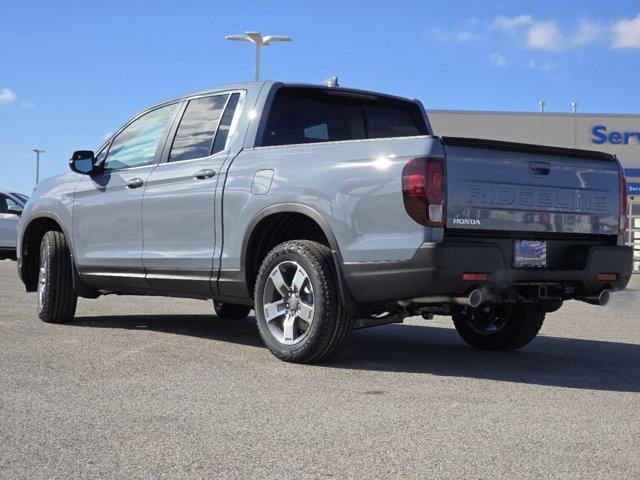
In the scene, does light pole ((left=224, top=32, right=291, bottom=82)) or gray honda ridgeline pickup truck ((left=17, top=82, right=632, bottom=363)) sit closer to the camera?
gray honda ridgeline pickup truck ((left=17, top=82, right=632, bottom=363))

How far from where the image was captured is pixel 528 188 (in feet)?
19.2

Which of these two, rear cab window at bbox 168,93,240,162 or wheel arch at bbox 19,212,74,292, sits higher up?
rear cab window at bbox 168,93,240,162

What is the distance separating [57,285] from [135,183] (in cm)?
→ 144

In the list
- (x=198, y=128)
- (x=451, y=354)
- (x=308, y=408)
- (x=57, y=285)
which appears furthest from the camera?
(x=57, y=285)

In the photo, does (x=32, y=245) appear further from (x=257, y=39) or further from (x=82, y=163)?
(x=257, y=39)

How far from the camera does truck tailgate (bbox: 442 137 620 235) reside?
5.52 meters

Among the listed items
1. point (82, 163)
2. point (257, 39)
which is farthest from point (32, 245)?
point (257, 39)

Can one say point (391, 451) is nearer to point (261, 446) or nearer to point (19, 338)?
point (261, 446)

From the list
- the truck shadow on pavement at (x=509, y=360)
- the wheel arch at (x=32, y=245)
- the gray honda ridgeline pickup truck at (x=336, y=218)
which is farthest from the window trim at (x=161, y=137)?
the truck shadow on pavement at (x=509, y=360)

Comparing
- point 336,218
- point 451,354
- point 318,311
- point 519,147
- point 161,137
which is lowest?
point 451,354

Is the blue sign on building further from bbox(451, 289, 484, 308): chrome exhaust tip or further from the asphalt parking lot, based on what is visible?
bbox(451, 289, 484, 308): chrome exhaust tip

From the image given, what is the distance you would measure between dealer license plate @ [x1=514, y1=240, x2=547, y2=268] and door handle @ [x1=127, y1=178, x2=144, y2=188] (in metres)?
3.19

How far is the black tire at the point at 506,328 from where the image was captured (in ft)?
23.3

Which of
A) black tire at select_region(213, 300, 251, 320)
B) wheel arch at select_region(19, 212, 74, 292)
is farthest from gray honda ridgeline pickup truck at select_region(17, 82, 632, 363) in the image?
black tire at select_region(213, 300, 251, 320)
